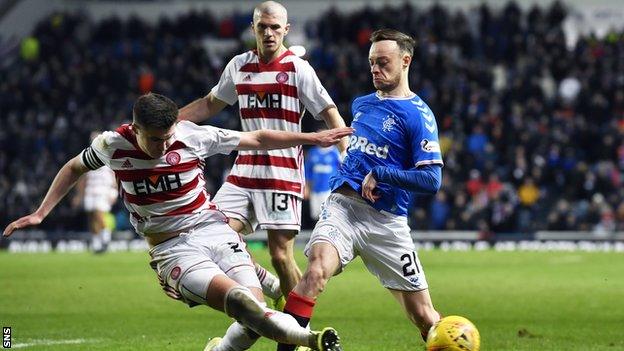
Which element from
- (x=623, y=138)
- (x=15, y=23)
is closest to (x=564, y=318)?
(x=623, y=138)

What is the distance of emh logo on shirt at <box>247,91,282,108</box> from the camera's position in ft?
32.9

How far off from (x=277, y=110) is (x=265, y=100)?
0.13 meters

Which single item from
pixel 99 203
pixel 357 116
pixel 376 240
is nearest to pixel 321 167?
pixel 99 203

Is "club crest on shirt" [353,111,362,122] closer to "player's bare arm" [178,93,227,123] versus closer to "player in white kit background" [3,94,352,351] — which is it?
"player in white kit background" [3,94,352,351]

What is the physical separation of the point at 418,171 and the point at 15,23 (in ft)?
110

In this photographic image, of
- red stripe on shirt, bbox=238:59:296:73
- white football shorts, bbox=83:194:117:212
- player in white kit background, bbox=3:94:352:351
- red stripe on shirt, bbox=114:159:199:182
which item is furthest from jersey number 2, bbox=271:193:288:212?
white football shorts, bbox=83:194:117:212

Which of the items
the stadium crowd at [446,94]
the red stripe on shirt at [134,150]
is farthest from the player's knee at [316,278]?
the stadium crowd at [446,94]

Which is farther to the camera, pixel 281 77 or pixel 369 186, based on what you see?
pixel 281 77

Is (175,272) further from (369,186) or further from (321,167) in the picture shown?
(321,167)

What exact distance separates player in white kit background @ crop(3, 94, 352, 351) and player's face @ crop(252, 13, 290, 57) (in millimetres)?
1832

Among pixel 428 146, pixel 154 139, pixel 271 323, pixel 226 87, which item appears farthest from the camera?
pixel 226 87

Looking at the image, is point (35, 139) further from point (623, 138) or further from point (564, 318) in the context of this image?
point (564, 318)

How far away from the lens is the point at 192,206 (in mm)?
8352

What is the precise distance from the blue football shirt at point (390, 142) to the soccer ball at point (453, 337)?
37.5 inches
